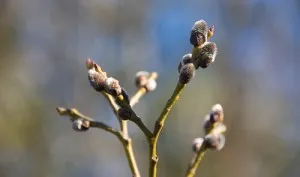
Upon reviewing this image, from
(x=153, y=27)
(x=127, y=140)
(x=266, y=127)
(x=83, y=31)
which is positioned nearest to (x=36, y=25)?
(x=83, y=31)

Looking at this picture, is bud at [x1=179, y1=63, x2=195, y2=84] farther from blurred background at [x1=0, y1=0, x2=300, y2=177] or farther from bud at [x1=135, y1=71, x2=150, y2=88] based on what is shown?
blurred background at [x1=0, y1=0, x2=300, y2=177]

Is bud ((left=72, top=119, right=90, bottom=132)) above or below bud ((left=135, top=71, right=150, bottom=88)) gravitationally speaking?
below

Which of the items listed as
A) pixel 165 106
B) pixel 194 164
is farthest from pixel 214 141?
pixel 165 106

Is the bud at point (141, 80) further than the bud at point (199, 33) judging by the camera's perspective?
Yes

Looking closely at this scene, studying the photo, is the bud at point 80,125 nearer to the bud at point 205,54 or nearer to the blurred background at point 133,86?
the bud at point 205,54

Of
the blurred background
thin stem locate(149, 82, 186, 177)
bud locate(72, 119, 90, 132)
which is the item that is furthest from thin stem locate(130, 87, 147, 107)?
the blurred background

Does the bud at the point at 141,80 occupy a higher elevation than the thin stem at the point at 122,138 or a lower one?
higher

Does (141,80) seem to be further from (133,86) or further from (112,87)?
(133,86)

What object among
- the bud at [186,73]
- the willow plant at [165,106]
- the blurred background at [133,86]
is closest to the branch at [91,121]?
the willow plant at [165,106]
